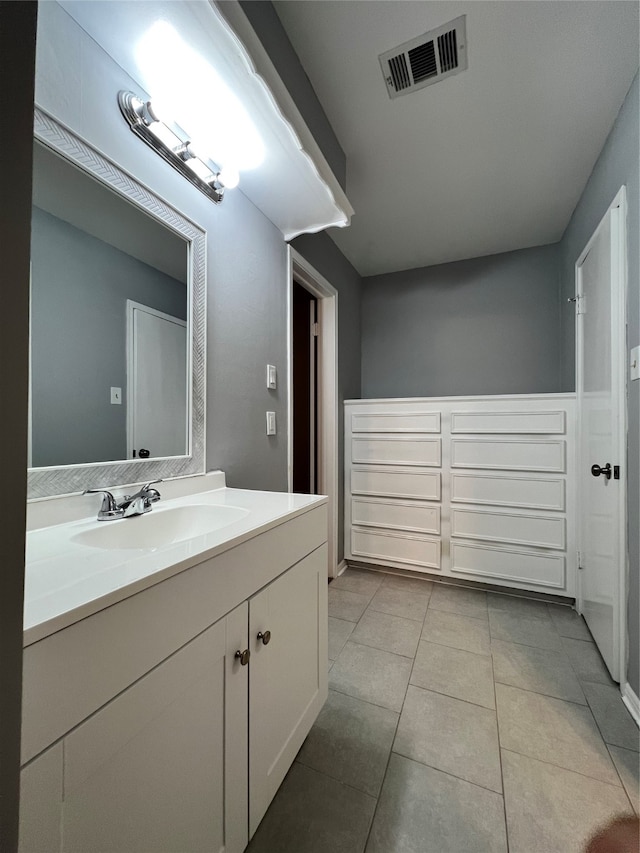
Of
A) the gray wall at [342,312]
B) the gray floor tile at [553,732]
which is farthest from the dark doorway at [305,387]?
the gray floor tile at [553,732]

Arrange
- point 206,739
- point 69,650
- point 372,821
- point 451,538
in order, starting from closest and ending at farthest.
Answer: point 69,650 → point 206,739 → point 372,821 → point 451,538

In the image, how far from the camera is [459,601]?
7.10 feet

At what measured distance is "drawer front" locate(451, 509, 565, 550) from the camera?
2.08 meters

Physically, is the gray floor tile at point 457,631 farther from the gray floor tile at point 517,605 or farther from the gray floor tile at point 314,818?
the gray floor tile at point 314,818

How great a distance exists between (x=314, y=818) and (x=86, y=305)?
5.06 feet

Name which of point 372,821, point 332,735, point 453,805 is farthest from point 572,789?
point 332,735

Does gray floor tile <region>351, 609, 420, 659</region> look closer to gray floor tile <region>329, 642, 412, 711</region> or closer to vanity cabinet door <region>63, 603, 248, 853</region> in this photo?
gray floor tile <region>329, 642, 412, 711</region>

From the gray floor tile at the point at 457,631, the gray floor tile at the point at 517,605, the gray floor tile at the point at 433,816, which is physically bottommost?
the gray floor tile at the point at 517,605

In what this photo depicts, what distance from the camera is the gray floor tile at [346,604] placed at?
1.97 m

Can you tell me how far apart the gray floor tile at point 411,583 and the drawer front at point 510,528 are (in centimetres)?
43

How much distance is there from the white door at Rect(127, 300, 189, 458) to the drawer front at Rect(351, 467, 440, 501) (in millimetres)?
1629

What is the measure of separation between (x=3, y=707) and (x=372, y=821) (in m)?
1.13

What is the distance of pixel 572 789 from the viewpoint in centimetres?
101

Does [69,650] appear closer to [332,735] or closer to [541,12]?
[332,735]
